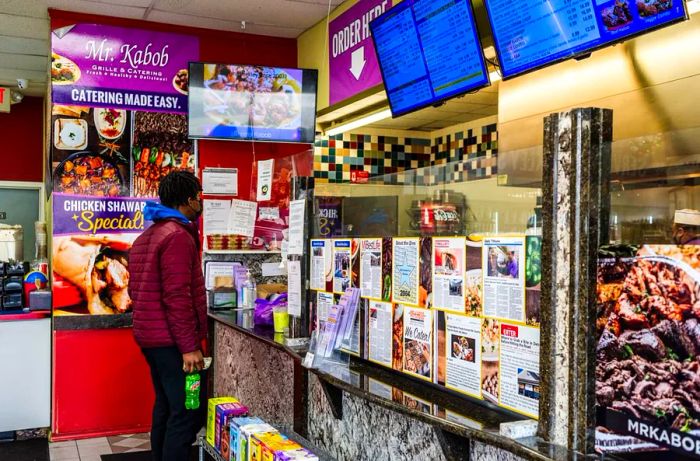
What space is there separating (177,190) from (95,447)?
244 cm

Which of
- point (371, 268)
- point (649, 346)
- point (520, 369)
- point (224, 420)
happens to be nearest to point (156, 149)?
point (224, 420)

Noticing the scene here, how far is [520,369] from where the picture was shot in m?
1.98

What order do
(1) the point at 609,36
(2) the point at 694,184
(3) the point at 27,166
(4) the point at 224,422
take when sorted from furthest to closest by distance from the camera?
(3) the point at 27,166 → (4) the point at 224,422 → (1) the point at 609,36 → (2) the point at 694,184

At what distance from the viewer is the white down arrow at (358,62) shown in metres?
5.06

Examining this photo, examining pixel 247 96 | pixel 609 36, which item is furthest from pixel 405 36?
pixel 247 96

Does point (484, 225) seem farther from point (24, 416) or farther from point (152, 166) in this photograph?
point (24, 416)

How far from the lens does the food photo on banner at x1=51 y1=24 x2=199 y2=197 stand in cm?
537

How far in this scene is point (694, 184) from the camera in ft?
5.40

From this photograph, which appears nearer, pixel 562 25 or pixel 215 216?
pixel 562 25

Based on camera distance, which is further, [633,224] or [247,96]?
[247,96]

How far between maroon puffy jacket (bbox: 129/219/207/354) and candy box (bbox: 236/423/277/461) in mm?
617

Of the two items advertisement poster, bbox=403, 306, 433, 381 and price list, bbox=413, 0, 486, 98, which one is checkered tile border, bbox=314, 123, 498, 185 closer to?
price list, bbox=413, 0, 486, 98

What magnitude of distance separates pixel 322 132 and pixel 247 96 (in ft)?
4.67

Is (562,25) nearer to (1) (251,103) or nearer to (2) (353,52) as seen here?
(2) (353,52)
